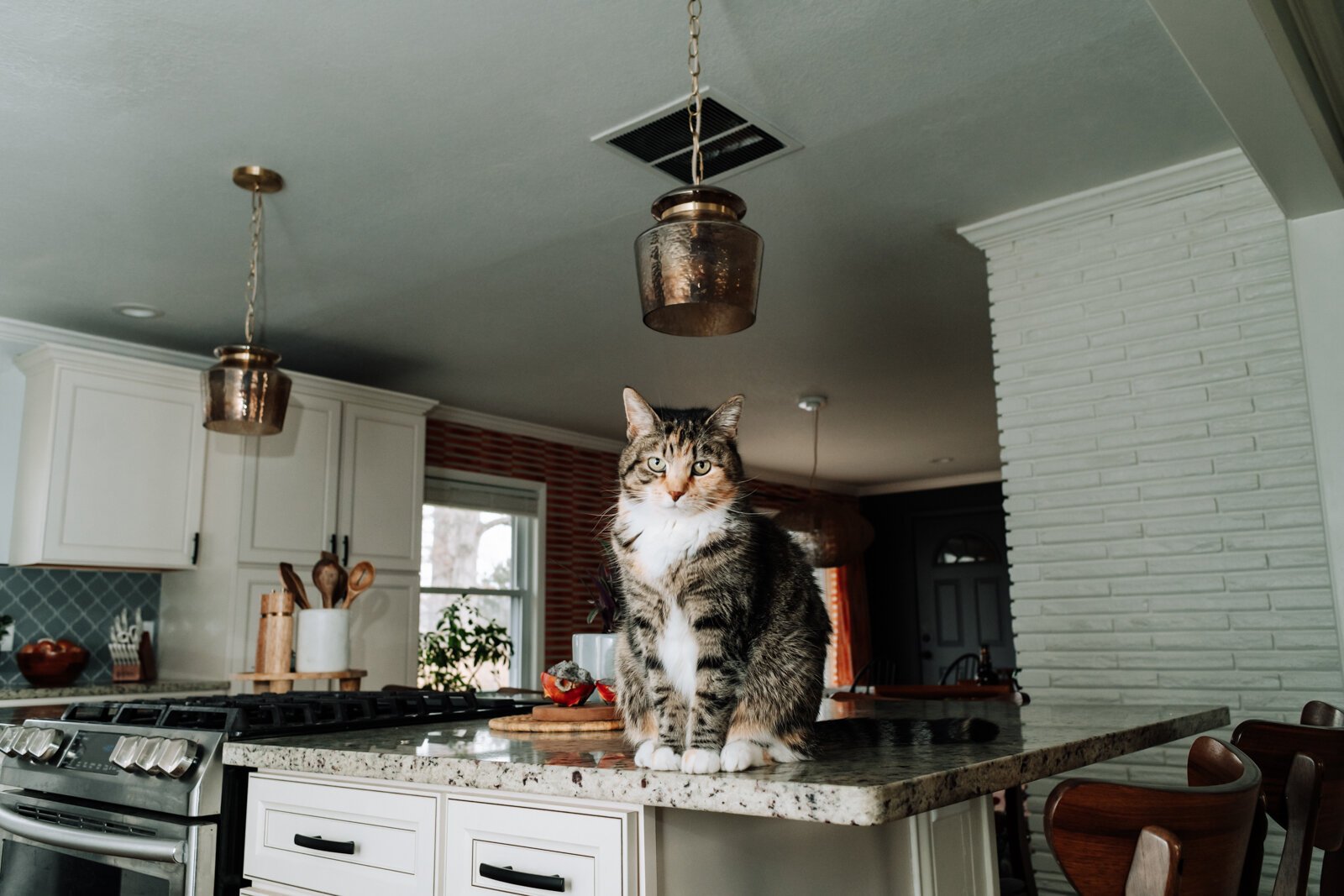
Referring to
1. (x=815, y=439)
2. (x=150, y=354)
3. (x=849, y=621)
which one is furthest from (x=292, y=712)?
(x=849, y=621)

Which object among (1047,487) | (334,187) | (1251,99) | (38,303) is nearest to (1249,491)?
(1047,487)

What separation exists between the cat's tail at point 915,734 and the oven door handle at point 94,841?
1030 millimetres

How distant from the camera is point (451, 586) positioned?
19.5ft

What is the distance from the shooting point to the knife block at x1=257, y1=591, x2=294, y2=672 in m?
3.30

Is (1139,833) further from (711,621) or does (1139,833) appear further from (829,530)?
(829,530)

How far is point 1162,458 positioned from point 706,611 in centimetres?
236

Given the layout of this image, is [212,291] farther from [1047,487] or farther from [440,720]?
[1047,487]

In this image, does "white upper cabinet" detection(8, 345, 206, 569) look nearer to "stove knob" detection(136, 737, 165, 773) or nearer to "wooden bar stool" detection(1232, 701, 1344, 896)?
"stove knob" detection(136, 737, 165, 773)

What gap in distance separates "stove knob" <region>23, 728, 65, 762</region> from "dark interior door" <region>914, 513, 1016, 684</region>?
775 cm

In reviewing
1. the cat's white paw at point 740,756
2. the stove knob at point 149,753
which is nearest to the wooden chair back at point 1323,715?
the cat's white paw at point 740,756

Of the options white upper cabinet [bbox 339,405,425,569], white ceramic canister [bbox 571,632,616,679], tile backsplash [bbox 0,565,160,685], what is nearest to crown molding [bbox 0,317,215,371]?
white upper cabinet [bbox 339,405,425,569]

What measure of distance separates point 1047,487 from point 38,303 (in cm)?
392

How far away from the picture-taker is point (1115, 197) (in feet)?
10.00

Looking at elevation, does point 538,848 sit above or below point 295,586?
below
